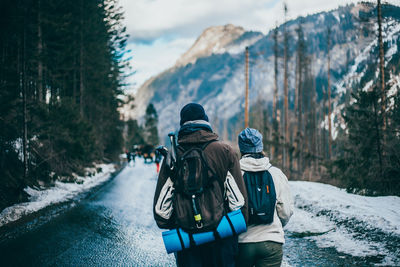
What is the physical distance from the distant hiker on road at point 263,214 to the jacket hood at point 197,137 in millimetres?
480

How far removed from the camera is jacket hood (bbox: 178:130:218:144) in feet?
8.27

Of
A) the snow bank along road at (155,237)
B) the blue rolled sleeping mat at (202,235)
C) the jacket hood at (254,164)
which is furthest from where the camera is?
the snow bank along road at (155,237)

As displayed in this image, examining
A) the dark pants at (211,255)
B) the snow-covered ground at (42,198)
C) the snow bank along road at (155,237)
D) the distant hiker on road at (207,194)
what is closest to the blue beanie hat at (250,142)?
the distant hiker on road at (207,194)

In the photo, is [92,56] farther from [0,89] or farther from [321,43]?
[321,43]

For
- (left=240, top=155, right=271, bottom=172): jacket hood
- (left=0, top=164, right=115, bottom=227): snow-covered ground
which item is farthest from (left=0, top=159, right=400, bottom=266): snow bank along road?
(left=240, top=155, right=271, bottom=172): jacket hood

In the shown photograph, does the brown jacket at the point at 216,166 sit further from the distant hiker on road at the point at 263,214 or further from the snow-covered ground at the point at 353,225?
the snow-covered ground at the point at 353,225

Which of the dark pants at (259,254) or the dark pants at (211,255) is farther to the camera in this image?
the dark pants at (259,254)

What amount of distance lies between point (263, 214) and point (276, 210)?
251 mm

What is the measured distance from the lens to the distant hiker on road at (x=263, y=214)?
8.71ft

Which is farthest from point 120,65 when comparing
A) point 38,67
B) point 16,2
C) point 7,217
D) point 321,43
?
point 321,43

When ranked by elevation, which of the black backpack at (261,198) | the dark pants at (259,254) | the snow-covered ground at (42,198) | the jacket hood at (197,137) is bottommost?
the snow-covered ground at (42,198)

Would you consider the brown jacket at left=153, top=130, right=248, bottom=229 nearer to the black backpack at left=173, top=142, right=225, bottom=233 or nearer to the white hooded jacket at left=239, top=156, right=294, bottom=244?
the black backpack at left=173, top=142, right=225, bottom=233

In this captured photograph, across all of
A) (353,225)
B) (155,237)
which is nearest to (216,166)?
(155,237)

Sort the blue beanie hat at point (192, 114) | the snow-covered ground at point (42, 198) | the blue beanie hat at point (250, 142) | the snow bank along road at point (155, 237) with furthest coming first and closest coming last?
the snow-covered ground at point (42, 198), the snow bank along road at point (155, 237), the blue beanie hat at point (250, 142), the blue beanie hat at point (192, 114)
